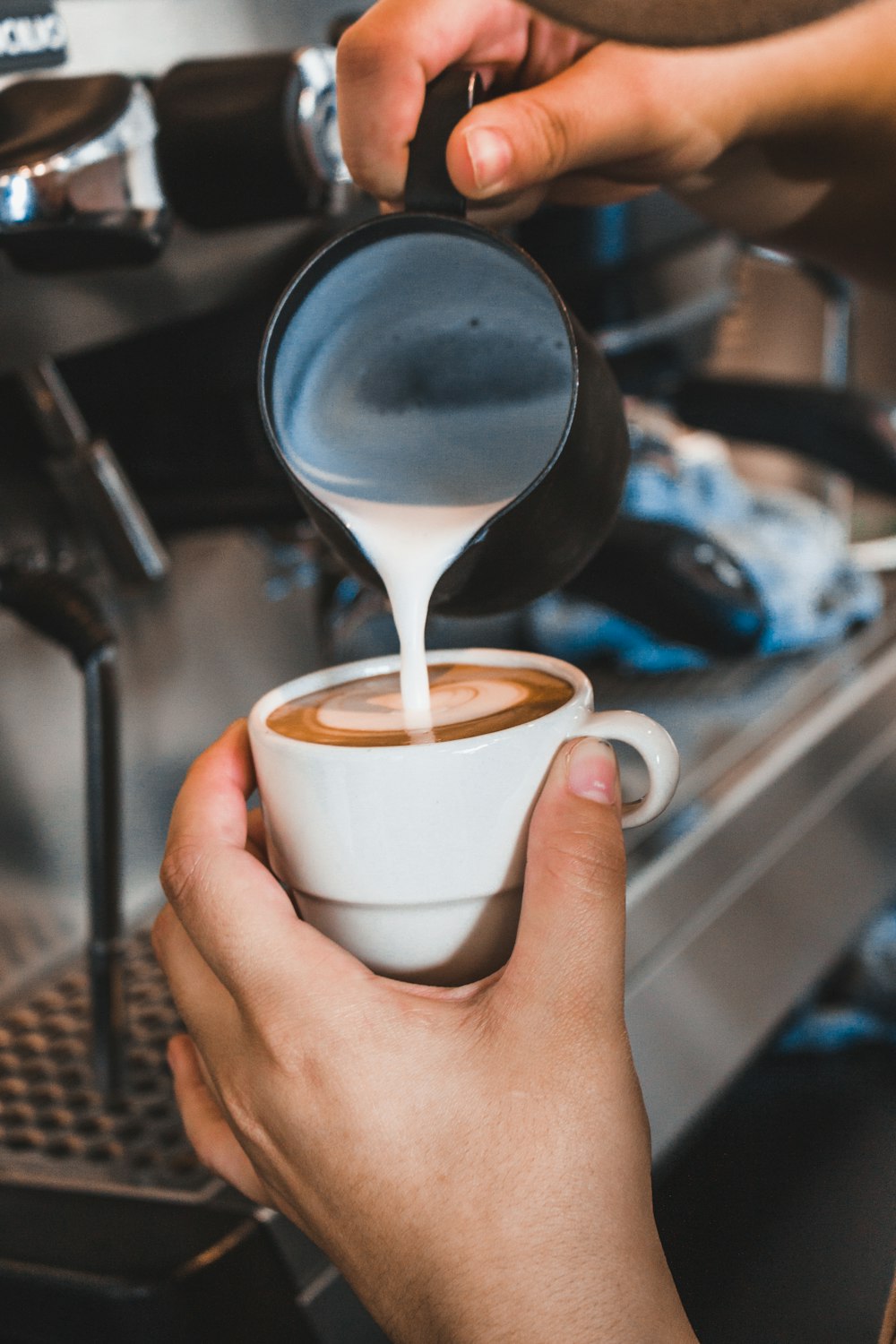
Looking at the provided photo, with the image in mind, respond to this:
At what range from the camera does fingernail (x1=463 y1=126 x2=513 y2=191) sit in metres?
0.41

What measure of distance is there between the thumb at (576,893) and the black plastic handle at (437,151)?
185 millimetres

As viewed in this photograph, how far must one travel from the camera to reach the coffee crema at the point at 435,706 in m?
0.43

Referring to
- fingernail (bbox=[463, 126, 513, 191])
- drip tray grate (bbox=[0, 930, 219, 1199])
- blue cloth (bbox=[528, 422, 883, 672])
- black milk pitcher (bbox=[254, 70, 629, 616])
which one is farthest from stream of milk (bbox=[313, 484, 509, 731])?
blue cloth (bbox=[528, 422, 883, 672])

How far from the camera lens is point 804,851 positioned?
2.89 ft

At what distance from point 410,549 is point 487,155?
140mm

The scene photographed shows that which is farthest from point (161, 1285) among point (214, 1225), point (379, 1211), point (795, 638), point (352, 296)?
point (795, 638)

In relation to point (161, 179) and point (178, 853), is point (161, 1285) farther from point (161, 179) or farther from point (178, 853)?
point (161, 179)

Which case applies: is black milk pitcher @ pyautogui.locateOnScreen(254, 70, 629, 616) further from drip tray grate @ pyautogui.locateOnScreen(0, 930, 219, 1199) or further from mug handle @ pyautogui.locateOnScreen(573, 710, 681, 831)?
drip tray grate @ pyautogui.locateOnScreen(0, 930, 219, 1199)

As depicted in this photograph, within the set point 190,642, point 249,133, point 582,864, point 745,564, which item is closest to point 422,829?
point 582,864

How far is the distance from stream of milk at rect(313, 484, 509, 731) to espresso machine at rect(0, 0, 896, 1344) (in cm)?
13

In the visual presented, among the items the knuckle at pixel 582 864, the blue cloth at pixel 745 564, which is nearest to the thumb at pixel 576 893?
the knuckle at pixel 582 864

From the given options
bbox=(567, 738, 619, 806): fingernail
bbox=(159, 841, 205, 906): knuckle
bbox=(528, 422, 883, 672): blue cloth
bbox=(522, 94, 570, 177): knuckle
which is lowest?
bbox=(528, 422, 883, 672): blue cloth

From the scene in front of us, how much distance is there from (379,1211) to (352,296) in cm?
30

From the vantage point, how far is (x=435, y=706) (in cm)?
47
